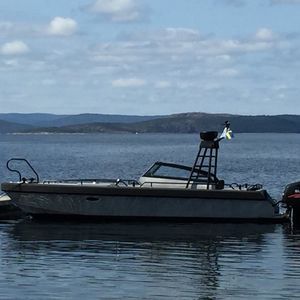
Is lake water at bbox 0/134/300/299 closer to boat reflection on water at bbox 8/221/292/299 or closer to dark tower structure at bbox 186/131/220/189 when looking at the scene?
boat reflection on water at bbox 8/221/292/299

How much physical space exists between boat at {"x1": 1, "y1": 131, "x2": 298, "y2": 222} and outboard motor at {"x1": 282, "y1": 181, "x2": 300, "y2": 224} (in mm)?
103

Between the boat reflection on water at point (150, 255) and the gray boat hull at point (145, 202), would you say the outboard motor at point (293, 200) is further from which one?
the boat reflection on water at point (150, 255)

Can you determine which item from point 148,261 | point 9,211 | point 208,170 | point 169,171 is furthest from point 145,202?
point 148,261

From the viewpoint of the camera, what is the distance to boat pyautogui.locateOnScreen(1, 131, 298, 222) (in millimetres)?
31438

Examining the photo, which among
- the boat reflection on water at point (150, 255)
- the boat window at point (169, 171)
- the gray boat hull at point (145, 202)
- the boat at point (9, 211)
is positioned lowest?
the boat reflection on water at point (150, 255)

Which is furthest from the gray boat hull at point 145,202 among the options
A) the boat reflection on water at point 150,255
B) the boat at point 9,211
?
the boat at point 9,211

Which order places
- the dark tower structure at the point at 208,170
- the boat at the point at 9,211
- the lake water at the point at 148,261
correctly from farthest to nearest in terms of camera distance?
the boat at the point at 9,211 → the dark tower structure at the point at 208,170 → the lake water at the point at 148,261

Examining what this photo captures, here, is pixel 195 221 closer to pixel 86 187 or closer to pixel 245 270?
pixel 86 187

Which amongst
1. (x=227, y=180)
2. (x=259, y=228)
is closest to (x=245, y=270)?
(x=259, y=228)

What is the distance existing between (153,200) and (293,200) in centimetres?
436

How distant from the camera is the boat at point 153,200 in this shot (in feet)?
103

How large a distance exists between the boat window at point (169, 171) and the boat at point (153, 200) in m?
0.19

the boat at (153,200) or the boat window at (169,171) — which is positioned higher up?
the boat window at (169,171)

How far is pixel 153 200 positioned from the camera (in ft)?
104
